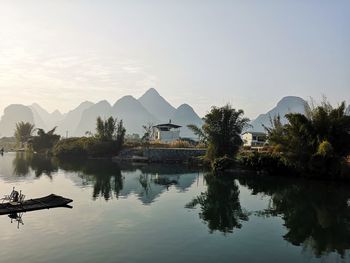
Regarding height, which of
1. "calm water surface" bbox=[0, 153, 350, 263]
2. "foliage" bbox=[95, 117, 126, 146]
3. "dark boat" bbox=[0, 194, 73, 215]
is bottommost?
"calm water surface" bbox=[0, 153, 350, 263]

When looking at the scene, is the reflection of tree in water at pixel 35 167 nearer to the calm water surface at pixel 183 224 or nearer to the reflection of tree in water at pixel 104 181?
the reflection of tree in water at pixel 104 181

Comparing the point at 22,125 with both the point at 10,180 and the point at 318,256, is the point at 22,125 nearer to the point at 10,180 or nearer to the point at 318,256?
the point at 10,180

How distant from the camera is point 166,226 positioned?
17.9m

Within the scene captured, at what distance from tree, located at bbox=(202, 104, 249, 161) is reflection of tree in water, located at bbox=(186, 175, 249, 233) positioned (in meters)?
10.4

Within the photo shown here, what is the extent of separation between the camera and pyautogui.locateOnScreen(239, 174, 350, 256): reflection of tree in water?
53.2 feet

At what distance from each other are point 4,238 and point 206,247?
25.2ft

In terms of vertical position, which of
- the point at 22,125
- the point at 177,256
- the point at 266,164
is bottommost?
the point at 177,256

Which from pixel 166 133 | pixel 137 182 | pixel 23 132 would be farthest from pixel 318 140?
pixel 23 132

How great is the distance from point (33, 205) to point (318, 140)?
78.2 ft

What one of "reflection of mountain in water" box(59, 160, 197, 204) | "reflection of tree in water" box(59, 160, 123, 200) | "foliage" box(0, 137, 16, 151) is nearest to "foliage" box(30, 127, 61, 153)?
"foliage" box(0, 137, 16, 151)

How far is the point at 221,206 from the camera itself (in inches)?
932

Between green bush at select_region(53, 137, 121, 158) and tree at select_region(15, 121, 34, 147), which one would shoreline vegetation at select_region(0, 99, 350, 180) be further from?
tree at select_region(15, 121, 34, 147)

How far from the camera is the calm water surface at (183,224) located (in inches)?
548

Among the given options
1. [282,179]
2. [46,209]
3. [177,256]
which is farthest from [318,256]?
[282,179]
